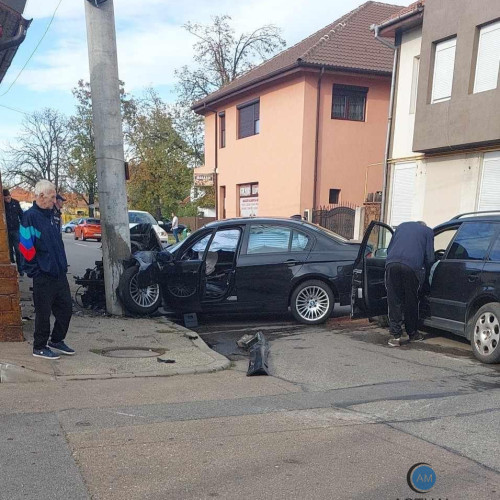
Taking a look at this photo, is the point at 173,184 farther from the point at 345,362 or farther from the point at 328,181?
the point at 345,362

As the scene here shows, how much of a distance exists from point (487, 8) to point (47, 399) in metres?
14.0

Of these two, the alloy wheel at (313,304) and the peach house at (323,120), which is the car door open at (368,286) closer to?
the alloy wheel at (313,304)

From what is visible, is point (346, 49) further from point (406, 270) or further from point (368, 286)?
point (406, 270)

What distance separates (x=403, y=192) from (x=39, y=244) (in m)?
13.8

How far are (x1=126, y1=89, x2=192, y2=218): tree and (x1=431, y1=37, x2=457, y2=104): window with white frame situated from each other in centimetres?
2628

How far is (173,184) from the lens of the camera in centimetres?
3975

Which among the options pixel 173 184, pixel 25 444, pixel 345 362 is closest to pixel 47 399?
pixel 25 444

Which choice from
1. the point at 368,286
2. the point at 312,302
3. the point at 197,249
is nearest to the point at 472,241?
the point at 368,286

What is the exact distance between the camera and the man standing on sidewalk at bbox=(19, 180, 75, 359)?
17.8 ft

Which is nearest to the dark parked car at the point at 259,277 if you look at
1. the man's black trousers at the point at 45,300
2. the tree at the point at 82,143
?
the man's black trousers at the point at 45,300

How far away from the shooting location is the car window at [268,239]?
838cm

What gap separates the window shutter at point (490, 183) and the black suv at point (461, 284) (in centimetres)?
711

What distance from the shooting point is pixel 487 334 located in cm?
611

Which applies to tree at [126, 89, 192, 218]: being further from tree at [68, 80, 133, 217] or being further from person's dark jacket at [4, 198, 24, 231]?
person's dark jacket at [4, 198, 24, 231]
